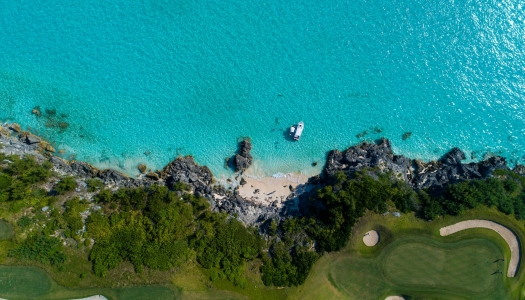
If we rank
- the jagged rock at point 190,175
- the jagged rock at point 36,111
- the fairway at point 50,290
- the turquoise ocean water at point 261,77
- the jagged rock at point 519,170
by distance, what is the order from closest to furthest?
the fairway at point 50,290, the jagged rock at point 190,175, the jagged rock at point 519,170, the turquoise ocean water at point 261,77, the jagged rock at point 36,111

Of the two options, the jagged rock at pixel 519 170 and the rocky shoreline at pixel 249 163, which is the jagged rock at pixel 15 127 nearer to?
the rocky shoreline at pixel 249 163

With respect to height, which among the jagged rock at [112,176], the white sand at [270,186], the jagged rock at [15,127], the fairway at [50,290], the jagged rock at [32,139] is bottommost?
the fairway at [50,290]

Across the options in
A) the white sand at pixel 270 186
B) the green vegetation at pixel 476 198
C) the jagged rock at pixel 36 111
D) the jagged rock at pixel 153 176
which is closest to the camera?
the green vegetation at pixel 476 198

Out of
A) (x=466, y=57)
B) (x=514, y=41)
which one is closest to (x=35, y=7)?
(x=466, y=57)

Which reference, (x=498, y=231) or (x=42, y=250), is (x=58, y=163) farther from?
(x=498, y=231)

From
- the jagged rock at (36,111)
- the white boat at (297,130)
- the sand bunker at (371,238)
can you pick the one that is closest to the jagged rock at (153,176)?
the jagged rock at (36,111)

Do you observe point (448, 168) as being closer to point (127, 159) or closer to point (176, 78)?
point (176, 78)

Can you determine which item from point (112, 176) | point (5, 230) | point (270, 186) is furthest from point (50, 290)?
point (270, 186)
